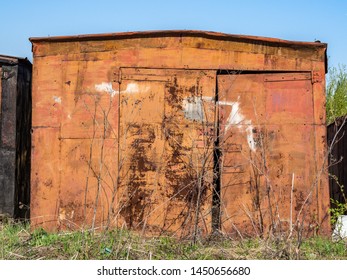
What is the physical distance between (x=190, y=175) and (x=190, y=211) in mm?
490

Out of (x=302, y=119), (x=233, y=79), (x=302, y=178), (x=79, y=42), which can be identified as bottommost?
(x=302, y=178)

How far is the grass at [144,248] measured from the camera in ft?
17.3

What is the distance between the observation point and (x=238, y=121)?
23.9 feet

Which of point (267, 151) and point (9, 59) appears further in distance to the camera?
point (9, 59)

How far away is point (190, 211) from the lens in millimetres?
6949

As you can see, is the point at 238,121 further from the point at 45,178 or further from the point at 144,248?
the point at 45,178

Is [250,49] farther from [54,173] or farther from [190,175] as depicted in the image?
[54,173]

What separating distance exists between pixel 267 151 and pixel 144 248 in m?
2.46

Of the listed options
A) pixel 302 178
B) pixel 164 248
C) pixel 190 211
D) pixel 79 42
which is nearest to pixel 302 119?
pixel 302 178

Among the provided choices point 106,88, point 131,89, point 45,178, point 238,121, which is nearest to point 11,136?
point 45,178

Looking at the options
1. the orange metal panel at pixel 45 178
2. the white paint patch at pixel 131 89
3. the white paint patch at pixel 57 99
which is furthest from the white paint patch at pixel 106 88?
the orange metal panel at pixel 45 178

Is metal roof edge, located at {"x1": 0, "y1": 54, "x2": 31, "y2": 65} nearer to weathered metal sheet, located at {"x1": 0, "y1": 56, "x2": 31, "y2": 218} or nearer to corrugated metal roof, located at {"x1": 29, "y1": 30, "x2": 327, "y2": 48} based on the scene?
weathered metal sheet, located at {"x1": 0, "y1": 56, "x2": 31, "y2": 218}

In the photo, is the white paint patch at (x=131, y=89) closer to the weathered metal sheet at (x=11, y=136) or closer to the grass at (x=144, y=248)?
the weathered metal sheet at (x=11, y=136)

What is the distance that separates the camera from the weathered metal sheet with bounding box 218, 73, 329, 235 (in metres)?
7.19
